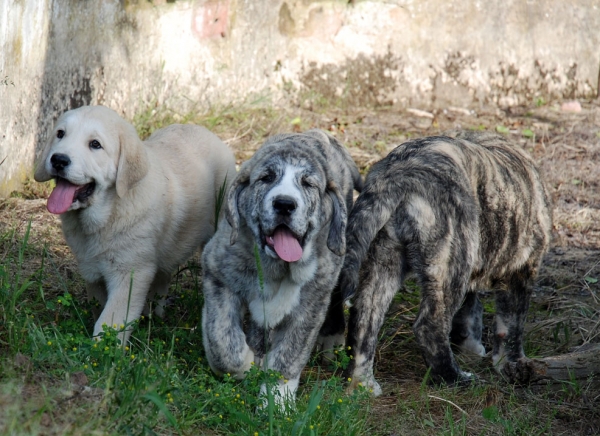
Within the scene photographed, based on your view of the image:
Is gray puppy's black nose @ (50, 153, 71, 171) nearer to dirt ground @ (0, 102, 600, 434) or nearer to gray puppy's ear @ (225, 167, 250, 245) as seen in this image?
gray puppy's ear @ (225, 167, 250, 245)

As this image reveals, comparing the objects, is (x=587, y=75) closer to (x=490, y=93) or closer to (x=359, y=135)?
(x=490, y=93)

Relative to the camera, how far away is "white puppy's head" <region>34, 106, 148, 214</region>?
16.1ft

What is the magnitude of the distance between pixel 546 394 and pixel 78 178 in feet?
9.93

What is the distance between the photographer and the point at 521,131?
950cm

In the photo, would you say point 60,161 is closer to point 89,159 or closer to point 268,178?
point 89,159

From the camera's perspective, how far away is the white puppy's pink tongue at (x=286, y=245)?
460 centimetres

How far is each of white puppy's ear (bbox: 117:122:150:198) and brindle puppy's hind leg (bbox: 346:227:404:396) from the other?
1.52m

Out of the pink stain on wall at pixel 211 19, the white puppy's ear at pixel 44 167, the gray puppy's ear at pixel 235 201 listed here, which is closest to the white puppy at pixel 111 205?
the white puppy's ear at pixel 44 167

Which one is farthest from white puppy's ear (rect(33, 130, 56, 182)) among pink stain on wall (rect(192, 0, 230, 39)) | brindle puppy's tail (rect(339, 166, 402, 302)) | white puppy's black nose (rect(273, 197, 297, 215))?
pink stain on wall (rect(192, 0, 230, 39))

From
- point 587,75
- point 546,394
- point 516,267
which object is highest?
point 587,75

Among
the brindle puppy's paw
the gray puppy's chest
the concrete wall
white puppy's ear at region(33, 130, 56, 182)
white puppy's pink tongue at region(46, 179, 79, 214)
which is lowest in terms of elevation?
the brindle puppy's paw

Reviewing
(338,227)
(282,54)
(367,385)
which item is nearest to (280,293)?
(338,227)

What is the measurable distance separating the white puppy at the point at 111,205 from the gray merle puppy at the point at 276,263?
539 mm

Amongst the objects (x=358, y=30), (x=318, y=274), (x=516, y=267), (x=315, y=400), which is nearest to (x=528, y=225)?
(x=516, y=267)
